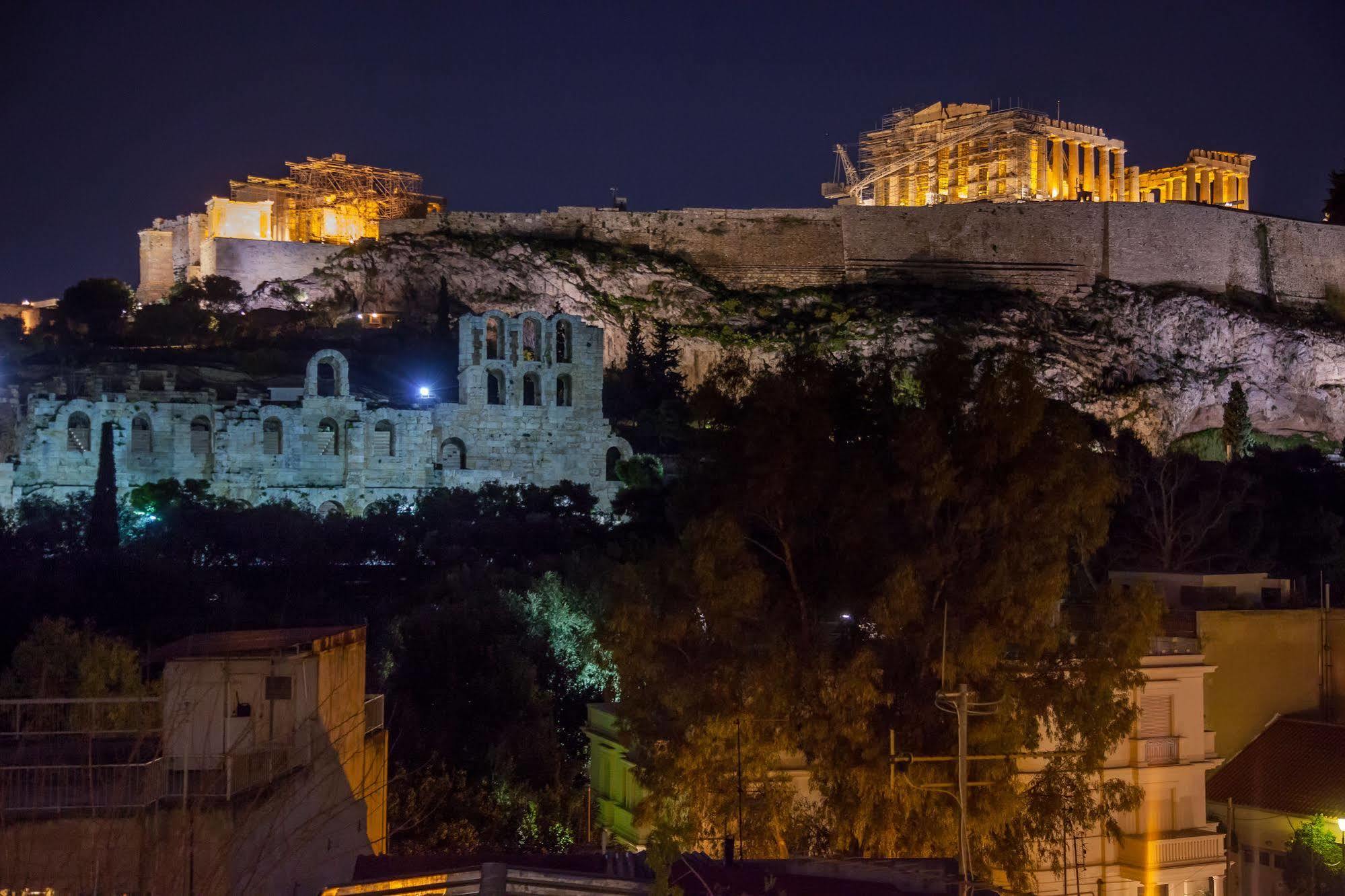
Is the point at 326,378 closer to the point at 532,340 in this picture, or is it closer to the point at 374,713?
the point at 532,340

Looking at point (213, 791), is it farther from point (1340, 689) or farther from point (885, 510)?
point (1340, 689)

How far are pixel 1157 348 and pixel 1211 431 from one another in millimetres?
3743

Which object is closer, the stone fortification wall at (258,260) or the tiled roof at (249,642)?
the tiled roof at (249,642)

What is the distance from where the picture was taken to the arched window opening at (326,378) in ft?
115

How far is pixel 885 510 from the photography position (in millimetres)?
15594

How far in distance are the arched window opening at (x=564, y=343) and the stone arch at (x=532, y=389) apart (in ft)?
2.42

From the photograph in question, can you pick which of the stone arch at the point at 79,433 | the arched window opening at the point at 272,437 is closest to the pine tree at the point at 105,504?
the stone arch at the point at 79,433

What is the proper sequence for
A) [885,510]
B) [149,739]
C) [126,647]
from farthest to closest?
[126,647] → [885,510] → [149,739]

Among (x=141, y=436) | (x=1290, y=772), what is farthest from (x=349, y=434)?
(x=1290, y=772)

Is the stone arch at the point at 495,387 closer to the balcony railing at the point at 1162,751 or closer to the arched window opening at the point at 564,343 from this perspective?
the arched window opening at the point at 564,343

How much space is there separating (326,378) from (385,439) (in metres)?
2.92

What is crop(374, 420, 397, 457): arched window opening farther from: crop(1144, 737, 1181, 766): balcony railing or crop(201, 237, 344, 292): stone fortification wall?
crop(1144, 737, 1181, 766): balcony railing

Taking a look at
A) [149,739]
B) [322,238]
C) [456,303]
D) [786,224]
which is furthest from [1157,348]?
[149,739]

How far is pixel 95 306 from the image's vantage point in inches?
1889
